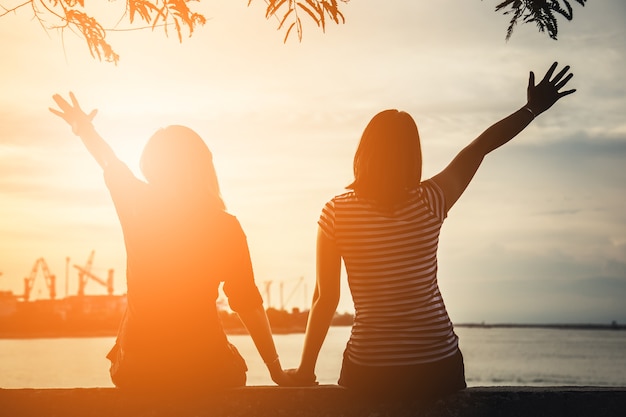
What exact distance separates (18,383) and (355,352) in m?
68.1

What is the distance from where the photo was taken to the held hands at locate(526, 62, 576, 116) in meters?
3.35

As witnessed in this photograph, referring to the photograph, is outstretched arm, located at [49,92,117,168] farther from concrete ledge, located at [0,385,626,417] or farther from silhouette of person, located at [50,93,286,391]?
concrete ledge, located at [0,385,626,417]

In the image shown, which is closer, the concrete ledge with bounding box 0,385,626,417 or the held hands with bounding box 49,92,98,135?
the concrete ledge with bounding box 0,385,626,417

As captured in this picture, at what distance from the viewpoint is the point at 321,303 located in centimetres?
319

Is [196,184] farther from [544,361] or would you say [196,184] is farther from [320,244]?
[544,361]

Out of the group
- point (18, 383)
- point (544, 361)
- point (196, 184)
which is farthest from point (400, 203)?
point (544, 361)

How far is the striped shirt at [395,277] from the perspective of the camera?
2990 mm

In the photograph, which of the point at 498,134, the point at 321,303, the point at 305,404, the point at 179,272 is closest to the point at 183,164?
the point at 179,272

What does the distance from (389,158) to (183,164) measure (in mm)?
973

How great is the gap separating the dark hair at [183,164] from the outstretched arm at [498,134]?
1.00 metres

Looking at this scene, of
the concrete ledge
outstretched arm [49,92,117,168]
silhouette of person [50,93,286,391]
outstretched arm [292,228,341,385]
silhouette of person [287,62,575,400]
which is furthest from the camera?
outstretched arm [49,92,117,168]

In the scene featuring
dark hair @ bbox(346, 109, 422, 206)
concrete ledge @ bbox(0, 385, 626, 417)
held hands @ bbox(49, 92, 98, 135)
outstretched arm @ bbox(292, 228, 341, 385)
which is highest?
held hands @ bbox(49, 92, 98, 135)

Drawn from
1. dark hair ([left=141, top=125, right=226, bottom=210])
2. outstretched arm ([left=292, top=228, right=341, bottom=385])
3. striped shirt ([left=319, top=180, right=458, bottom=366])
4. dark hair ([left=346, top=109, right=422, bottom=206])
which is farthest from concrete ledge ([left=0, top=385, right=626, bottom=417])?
dark hair ([left=141, top=125, right=226, bottom=210])

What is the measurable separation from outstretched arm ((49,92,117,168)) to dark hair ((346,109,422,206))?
1151 millimetres
